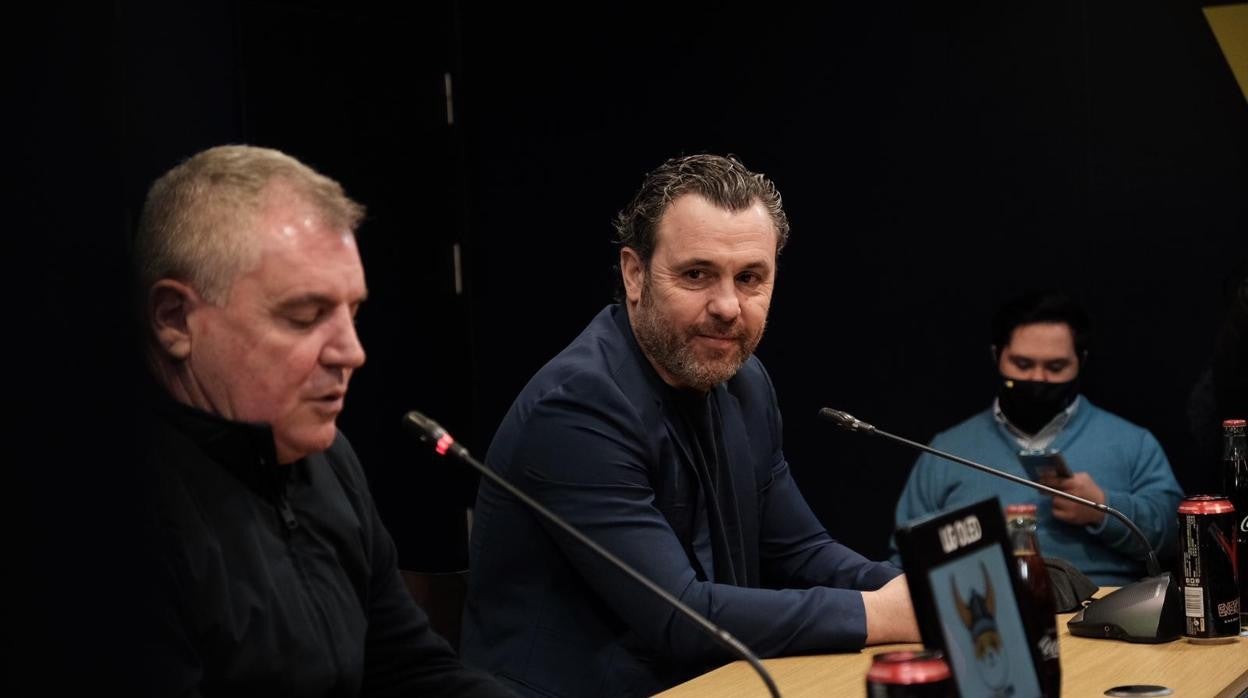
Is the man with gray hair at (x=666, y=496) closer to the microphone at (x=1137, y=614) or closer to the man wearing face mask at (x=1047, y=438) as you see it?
the microphone at (x=1137, y=614)

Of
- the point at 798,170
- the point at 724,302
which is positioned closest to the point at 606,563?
the point at 724,302

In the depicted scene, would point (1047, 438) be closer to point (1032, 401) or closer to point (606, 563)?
point (1032, 401)

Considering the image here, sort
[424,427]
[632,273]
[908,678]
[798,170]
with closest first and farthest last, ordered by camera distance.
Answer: [908,678] → [424,427] → [632,273] → [798,170]

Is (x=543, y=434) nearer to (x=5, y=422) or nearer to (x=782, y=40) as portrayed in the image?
(x=5, y=422)

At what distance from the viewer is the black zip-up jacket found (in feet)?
5.06

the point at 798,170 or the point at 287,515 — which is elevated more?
the point at 798,170

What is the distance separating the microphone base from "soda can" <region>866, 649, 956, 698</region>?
3.52 ft

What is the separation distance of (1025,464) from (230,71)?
2417mm

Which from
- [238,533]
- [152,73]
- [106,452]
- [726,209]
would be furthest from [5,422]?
[152,73]

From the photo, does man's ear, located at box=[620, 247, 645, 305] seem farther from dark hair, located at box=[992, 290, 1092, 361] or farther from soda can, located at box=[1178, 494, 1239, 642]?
dark hair, located at box=[992, 290, 1092, 361]

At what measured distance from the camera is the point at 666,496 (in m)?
2.45

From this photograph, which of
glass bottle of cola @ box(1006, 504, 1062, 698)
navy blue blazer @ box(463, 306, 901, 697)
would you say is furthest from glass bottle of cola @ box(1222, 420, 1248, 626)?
glass bottle of cola @ box(1006, 504, 1062, 698)

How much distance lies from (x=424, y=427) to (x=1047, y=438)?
2835 millimetres

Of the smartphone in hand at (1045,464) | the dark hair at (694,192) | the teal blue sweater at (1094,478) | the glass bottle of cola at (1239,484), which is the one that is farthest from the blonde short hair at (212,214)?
the teal blue sweater at (1094,478)
